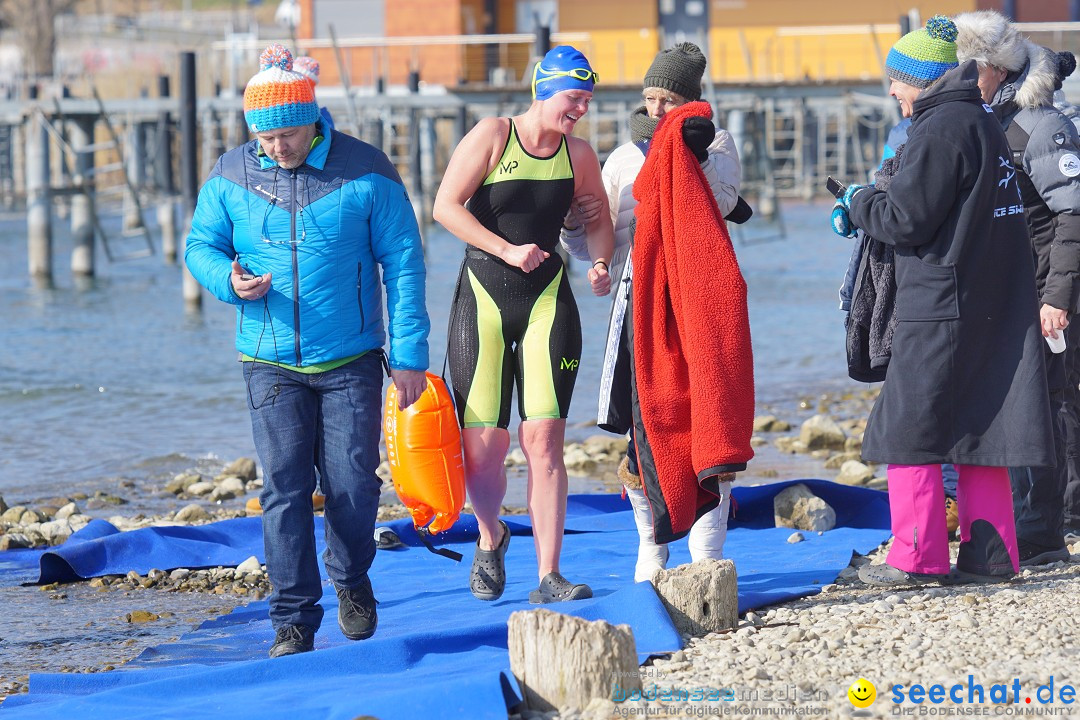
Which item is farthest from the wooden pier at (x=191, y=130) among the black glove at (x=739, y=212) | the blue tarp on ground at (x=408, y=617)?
the black glove at (x=739, y=212)

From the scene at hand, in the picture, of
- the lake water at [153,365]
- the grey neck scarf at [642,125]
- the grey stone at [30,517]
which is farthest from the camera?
the lake water at [153,365]

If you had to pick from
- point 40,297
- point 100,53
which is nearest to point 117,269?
point 40,297

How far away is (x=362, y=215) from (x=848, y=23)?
3459 cm

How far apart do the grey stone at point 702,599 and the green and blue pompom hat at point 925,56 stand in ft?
5.37

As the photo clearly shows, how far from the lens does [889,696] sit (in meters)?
3.57

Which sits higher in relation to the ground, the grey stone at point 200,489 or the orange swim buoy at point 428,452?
the orange swim buoy at point 428,452

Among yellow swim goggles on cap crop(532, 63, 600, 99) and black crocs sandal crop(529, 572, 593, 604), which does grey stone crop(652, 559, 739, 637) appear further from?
yellow swim goggles on cap crop(532, 63, 600, 99)

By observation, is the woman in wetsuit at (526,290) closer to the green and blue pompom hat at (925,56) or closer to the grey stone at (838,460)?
the green and blue pompom hat at (925,56)

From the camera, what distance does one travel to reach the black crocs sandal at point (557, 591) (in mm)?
4652

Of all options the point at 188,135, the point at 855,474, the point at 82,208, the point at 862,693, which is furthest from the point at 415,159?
the point at 862,693

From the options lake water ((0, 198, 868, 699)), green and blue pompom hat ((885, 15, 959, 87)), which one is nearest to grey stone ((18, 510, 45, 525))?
lake water ((0, 198, 868, 699))

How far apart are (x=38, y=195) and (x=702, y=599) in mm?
21504

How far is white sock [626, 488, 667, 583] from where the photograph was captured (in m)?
4.77

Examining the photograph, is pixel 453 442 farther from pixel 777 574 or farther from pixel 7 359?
pixel 7 359
